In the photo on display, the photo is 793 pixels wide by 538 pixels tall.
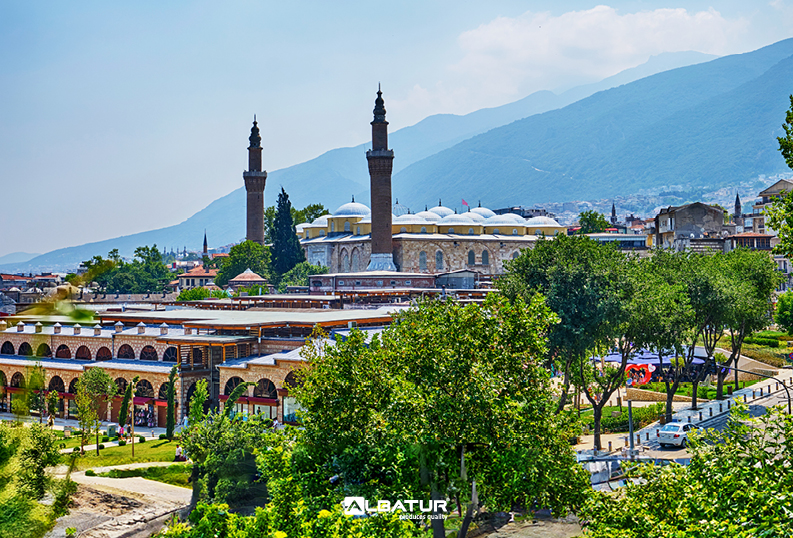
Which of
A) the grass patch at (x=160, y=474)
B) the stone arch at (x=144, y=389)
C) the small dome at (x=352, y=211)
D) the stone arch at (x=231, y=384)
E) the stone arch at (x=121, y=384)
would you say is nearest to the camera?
the grass patch at (x=160, y=474)

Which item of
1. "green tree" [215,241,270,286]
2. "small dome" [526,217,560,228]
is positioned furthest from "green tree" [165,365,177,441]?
"small dome" [526,217,560,228]

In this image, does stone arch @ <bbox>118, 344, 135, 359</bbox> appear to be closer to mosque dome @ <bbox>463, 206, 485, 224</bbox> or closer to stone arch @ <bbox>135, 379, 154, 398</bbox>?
stone arch @ <bbox>135, 379, 154, 398</bbox>

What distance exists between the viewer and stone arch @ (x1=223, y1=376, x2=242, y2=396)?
36.2 metres

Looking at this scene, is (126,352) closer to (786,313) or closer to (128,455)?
(128,455)

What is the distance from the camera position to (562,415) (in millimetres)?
18391

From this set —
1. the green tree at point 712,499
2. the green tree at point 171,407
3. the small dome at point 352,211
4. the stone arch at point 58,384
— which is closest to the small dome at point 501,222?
the small dome at point 352,211

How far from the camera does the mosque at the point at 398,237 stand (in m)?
81.1

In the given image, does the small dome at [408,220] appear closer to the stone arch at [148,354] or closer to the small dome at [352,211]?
the small dome at [352,211]

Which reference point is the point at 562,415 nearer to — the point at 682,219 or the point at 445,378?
the point at 445,378

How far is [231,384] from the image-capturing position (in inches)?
1436

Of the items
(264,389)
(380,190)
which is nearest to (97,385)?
(264,389)

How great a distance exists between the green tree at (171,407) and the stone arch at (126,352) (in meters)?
6.58

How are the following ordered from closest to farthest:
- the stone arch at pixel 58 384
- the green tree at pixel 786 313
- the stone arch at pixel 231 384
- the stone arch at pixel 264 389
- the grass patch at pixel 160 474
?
the grass patch at pixel 160 474, the stone arch at pixel 264 389, the stone arch at pixel 231 384, the stone arch at pixel 58 384, the green tree at pixel 786 313

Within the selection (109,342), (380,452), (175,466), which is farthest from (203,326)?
(380,452)
